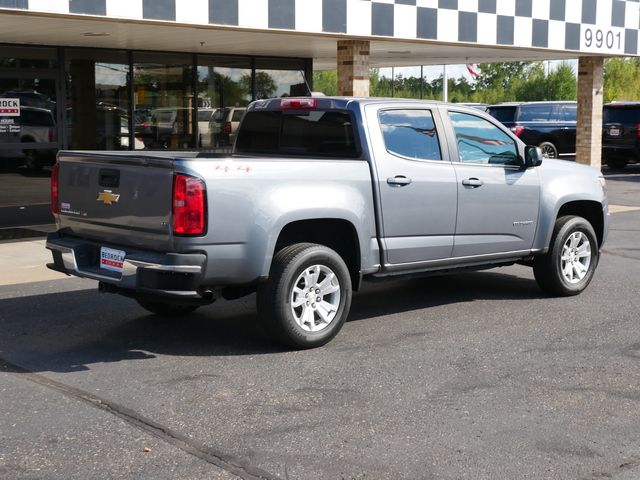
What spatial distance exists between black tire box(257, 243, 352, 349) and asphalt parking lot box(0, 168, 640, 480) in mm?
137

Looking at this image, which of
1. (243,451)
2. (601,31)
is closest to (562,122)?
(601,31)

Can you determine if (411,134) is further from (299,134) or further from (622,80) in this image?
(622,80)

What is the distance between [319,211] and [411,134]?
1.28m

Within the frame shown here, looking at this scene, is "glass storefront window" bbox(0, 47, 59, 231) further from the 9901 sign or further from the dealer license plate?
the 9901 sign

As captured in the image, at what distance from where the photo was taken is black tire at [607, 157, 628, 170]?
79.7ft

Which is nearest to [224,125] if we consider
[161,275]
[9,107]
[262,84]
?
[262,84]

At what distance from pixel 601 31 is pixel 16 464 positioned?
49.6ft

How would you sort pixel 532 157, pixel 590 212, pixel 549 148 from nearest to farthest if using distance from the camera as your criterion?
pixel 532 157
pixel 590 212
pixel 549 148

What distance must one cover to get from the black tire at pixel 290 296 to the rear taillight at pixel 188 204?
707 millimetres

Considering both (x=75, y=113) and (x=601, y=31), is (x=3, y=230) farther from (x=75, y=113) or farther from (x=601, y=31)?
(x=601, y=31)

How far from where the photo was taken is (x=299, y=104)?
7426 millimetres

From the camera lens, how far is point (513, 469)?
14.1ft

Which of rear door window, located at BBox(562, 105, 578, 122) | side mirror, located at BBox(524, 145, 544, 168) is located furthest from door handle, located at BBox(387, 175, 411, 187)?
rear door window, located at BBox(562, 105, 578, 122)

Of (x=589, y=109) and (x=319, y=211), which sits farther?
(x=589, y=109)
